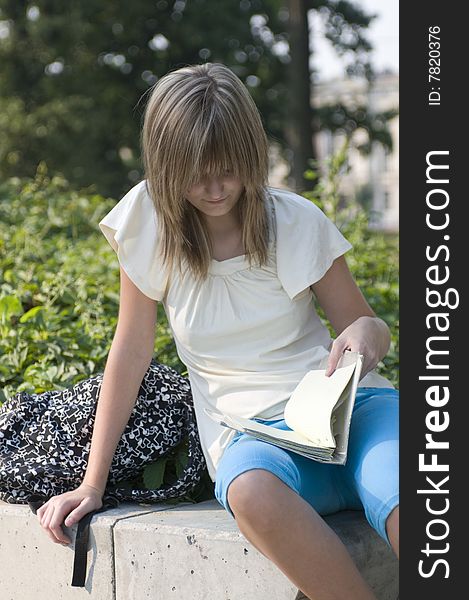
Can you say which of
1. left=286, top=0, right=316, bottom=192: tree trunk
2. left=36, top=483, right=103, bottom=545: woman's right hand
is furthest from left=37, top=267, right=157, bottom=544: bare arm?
left=286, top=0, right=316, bottom=192: tree trunk

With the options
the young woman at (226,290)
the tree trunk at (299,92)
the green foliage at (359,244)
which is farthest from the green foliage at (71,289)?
the tree trunk at (299,92)

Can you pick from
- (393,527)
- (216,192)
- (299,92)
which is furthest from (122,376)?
(299,92)

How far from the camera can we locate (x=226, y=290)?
2664mm

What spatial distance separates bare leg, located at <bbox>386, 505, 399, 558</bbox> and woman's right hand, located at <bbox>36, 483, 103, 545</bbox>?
85 centimetres

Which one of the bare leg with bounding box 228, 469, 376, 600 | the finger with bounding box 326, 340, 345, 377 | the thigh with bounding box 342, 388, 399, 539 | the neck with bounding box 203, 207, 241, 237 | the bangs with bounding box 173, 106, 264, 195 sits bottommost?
the bare leg with bounding box 228, 469, 376, 600

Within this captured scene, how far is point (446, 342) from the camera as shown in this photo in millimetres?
1748

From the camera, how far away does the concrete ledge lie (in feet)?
7.82

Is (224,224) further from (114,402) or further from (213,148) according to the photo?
(114,402)

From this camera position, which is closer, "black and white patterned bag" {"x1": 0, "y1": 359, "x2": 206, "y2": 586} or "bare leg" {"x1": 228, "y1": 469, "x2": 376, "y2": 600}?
"bare leg" {"x1": 228, "y1": 469, "x2": 376, "y2": 600}

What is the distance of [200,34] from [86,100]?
9.17 ft

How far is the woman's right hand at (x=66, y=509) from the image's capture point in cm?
255

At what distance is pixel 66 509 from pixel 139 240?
0.76m

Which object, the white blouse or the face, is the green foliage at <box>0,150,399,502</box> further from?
the face

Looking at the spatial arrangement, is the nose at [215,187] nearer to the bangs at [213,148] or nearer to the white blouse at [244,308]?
the bangs at [213,148]
